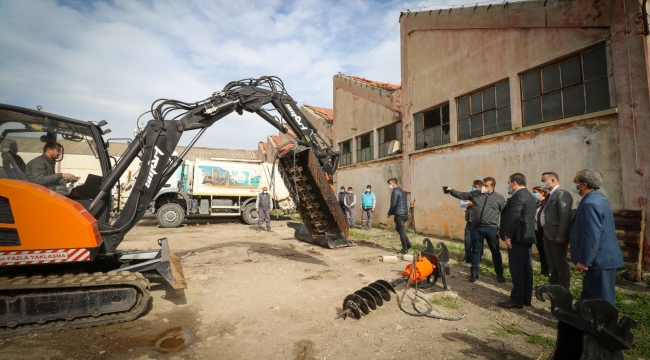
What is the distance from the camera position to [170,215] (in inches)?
532

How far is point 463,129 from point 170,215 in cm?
1232

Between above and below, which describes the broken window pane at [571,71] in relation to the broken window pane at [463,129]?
above

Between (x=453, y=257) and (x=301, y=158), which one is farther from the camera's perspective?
(x=453, y=257)

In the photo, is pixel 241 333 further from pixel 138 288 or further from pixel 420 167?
pixel 420 167

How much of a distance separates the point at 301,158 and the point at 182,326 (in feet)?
12.4

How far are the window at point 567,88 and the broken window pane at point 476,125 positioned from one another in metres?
1.34

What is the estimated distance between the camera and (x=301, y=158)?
257 inches

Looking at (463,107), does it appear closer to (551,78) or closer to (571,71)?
(551,78)

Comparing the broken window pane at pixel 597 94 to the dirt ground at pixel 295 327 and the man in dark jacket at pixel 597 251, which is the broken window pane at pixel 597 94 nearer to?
the dirt ground at pixel 295 327

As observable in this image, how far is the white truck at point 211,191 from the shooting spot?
44.5ft

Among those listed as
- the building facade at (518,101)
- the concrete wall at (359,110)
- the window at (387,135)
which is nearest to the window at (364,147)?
the concrete wall at (359,110)

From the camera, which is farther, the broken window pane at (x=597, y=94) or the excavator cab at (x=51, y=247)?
the broken window pane at (x=597, y=94)

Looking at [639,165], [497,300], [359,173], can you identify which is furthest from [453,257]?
[359,173]

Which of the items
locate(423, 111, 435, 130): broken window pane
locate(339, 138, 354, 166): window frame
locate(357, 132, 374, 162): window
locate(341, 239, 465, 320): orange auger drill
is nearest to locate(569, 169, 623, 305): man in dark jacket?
locate(341, 239, 465, 320): orange auger drill
